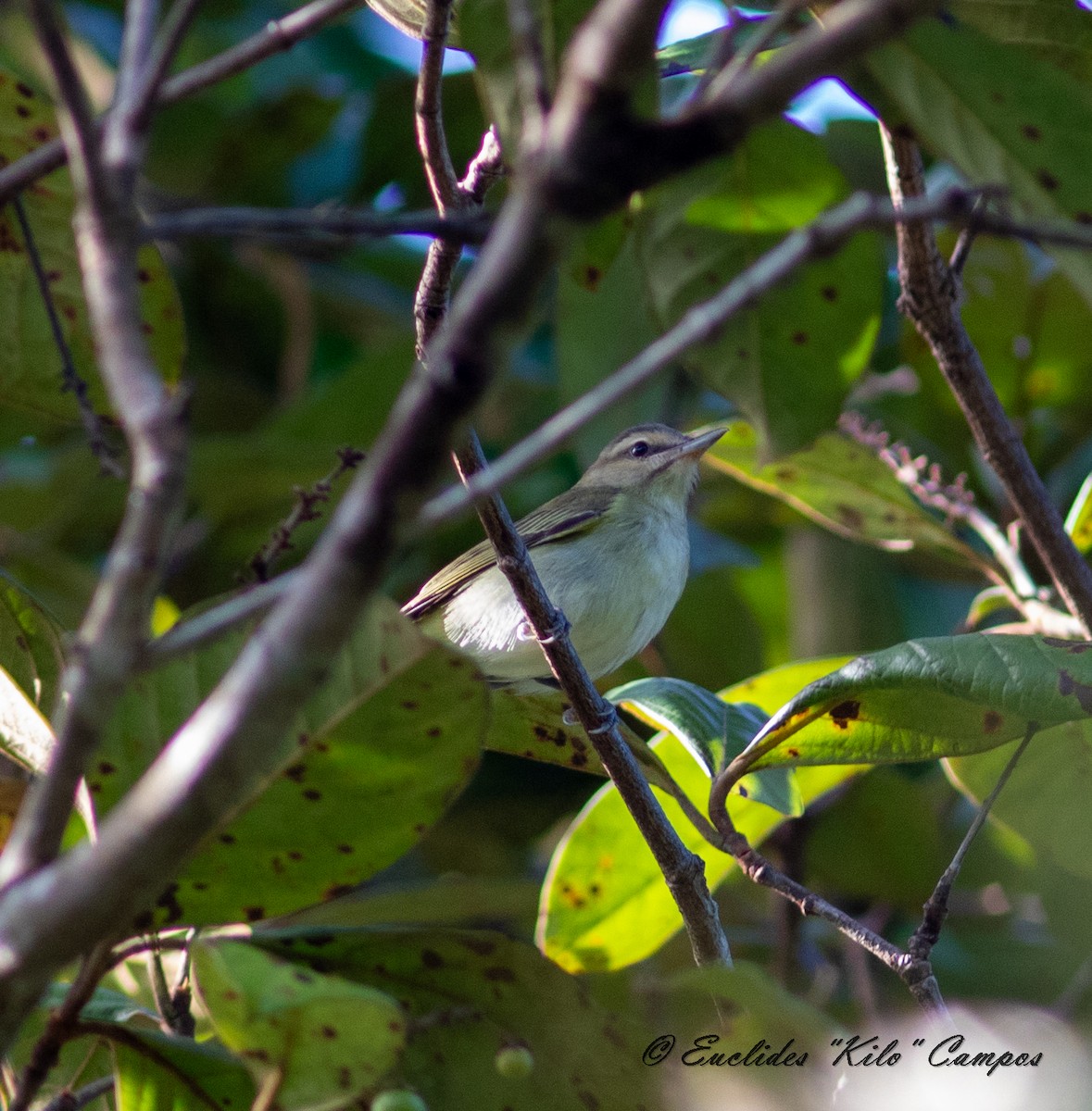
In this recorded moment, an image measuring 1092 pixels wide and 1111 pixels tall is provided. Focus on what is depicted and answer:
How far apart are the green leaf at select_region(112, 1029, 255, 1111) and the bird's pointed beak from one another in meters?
2.36

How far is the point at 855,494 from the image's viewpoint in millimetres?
3350

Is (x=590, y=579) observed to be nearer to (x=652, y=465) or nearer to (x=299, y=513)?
(x=652, y=465)

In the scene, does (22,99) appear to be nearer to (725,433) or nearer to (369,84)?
(725,433)

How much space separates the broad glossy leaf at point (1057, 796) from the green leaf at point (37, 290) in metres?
1.83

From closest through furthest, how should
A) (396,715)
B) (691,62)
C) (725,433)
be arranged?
(396,715) → (691,62) → (725,433)

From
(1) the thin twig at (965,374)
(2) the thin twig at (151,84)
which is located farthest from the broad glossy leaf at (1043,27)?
(2) the thin twig at (151,84)

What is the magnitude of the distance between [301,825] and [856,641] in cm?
296

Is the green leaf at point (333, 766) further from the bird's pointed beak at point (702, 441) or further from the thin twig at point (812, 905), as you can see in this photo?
the bird's pointed beak at point (702, 441)

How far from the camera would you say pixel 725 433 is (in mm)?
3498

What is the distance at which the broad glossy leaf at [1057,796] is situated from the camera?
2.47m

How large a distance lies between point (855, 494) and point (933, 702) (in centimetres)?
144

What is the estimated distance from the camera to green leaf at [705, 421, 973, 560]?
3.31 meters

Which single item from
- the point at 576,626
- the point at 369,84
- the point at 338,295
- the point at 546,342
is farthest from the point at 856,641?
the point at 369,84

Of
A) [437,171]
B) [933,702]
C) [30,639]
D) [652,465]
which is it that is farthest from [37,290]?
[652,465]
